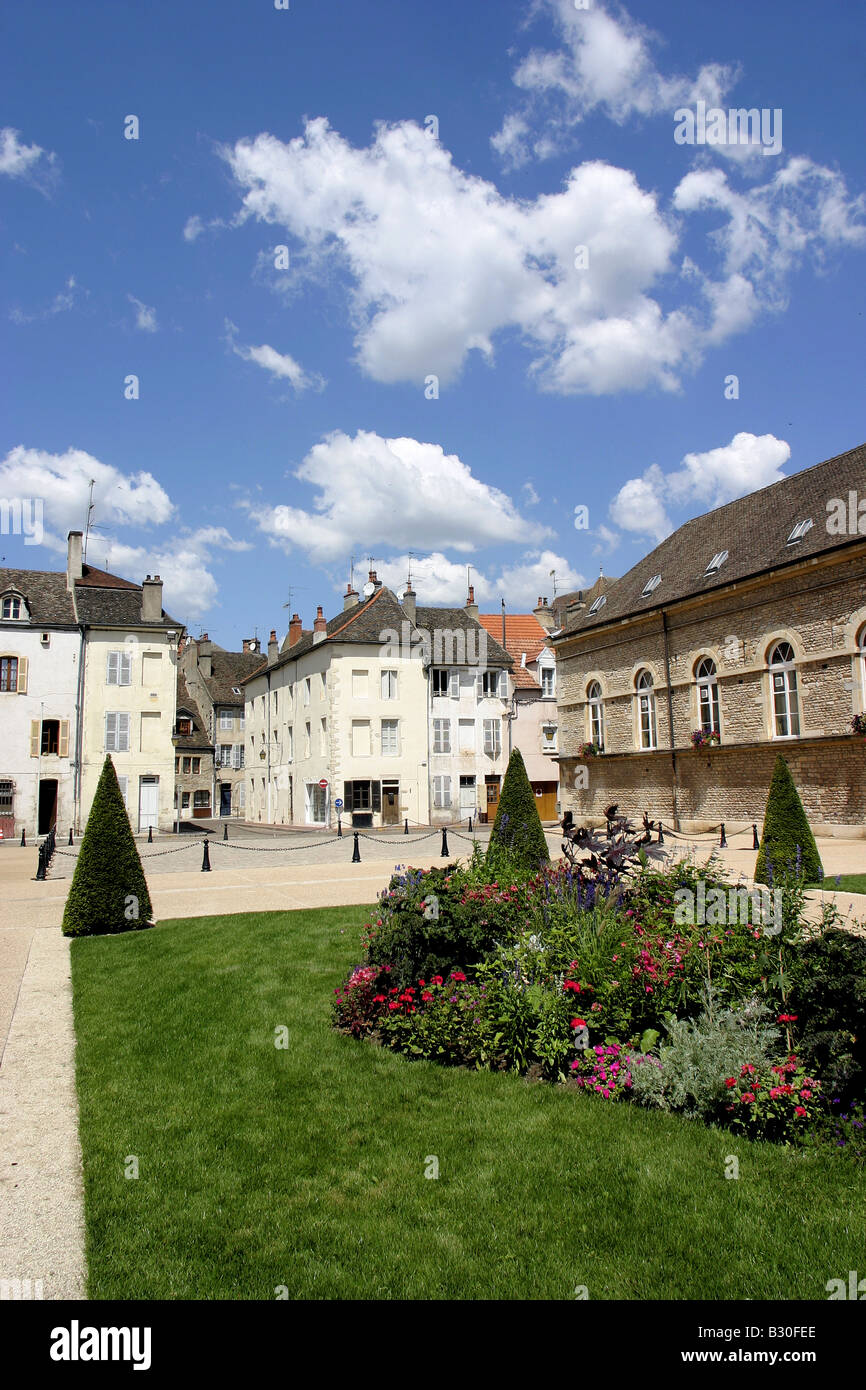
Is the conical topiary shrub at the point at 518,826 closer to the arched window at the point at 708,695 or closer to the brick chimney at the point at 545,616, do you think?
the arched window at the point at 708,695

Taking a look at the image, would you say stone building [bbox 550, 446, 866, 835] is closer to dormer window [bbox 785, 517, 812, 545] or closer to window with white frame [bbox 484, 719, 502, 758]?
dormer window [bbox 785, 517, 812, 545]

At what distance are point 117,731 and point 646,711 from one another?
21468 mm

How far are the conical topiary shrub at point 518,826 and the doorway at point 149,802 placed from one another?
82.6 feet

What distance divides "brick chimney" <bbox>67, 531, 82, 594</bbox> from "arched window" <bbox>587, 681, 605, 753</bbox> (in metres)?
22.4

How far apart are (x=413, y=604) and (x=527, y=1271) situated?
3630 cm

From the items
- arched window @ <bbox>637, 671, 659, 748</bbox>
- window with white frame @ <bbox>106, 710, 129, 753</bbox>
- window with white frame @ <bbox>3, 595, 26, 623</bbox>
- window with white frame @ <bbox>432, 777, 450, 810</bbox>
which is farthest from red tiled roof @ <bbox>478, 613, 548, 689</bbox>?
window with white frame @ <bbox>3, 595, 26, 623</bbox>

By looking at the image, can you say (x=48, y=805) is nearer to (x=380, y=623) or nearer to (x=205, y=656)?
(x=380, y=623)

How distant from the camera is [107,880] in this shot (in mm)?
11172

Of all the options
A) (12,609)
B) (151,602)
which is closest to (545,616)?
(151,602)

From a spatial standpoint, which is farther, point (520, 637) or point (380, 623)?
point (520, 637)

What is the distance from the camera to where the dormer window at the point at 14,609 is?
107 feet

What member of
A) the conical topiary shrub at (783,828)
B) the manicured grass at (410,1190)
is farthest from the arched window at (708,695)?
the manicured grass at (410,1190)

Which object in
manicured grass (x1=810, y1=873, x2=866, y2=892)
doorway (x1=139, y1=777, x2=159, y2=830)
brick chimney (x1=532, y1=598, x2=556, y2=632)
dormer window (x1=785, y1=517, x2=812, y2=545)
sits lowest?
manicured grass (x1=810, y1=873, x2=866, y2=892)

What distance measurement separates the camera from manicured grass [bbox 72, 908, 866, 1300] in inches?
131
